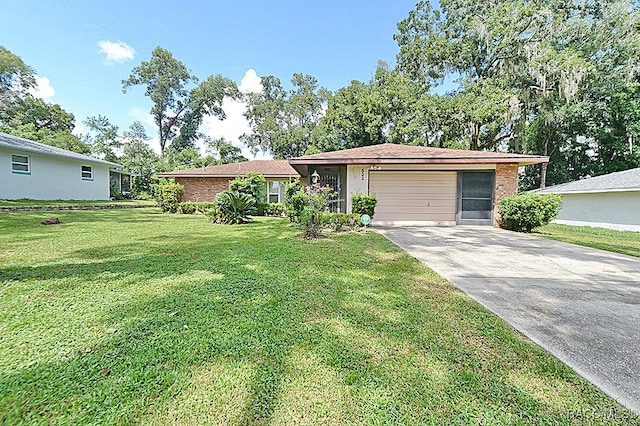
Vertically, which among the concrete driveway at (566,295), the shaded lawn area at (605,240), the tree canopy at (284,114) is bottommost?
the concrete driveway at (566,295)

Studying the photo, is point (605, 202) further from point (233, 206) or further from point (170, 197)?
point (170, 197)

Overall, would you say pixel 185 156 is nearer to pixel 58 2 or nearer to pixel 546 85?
pixel 58 2

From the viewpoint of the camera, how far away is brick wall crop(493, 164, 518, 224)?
392 inches

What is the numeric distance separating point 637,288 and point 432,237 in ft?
13.7

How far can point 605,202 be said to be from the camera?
1226 cm

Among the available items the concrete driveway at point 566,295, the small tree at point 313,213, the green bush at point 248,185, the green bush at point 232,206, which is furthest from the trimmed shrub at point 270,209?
the concrete driveway at point 566,295

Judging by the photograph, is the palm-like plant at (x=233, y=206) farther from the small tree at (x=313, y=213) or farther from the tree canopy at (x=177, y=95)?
the tree canopy at (x=177, y=95)

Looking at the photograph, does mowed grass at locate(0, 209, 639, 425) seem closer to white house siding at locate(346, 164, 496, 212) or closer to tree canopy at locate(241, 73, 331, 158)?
white house siding at locate(346, 164, 496, 212)

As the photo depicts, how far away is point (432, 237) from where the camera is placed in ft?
25.0

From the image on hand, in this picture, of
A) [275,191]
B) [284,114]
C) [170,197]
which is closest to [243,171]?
[275,191]

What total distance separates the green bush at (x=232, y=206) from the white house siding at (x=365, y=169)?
368 cm

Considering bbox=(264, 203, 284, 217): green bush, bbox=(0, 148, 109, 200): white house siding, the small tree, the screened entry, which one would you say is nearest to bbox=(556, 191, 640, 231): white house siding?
the screened entry

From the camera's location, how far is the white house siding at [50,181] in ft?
43.7

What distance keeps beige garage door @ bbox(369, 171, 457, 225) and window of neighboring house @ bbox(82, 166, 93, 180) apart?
1784cm
